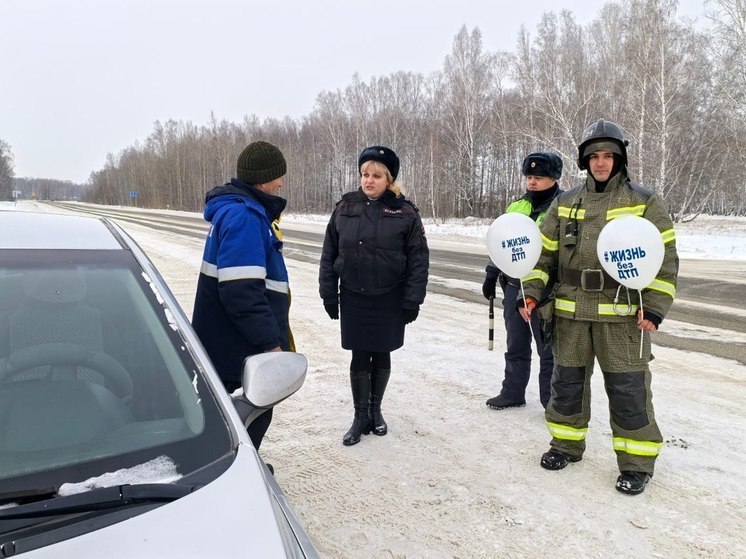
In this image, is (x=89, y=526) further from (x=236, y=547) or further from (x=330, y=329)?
(x=330, y=329)

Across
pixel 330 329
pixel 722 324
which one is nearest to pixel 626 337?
pixel 330 329

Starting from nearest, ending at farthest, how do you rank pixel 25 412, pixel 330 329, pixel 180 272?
pixel 25 412, pixel 330 329, pixel 180 272

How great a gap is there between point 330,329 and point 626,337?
13.7ft

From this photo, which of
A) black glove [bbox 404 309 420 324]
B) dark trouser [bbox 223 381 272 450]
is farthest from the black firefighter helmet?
dark trouser [bbox 223 381 272 450]

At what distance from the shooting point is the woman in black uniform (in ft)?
11.3

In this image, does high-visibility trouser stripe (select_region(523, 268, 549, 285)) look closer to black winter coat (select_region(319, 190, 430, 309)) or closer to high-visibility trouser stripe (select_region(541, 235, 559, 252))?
high-visibility trouser stripe (select_region(541, 235, 559, 252))

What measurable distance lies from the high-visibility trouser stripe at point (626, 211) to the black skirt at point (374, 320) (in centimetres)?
139

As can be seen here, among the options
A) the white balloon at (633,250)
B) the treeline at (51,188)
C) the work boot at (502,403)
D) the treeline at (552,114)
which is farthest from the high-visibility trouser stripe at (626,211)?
the treeline at (51,188)

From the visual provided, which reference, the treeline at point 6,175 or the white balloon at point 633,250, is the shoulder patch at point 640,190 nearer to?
the white balloon at point 633,250

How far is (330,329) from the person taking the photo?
656 centimetres

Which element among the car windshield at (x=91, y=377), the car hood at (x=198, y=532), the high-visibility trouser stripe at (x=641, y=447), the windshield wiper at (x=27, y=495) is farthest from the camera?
the high-visibility trouser stripe at (x=641, y=447)

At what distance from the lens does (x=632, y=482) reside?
114 inches

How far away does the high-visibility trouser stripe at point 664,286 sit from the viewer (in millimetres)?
2852

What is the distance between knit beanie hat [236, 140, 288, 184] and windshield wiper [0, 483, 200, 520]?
1848mm
